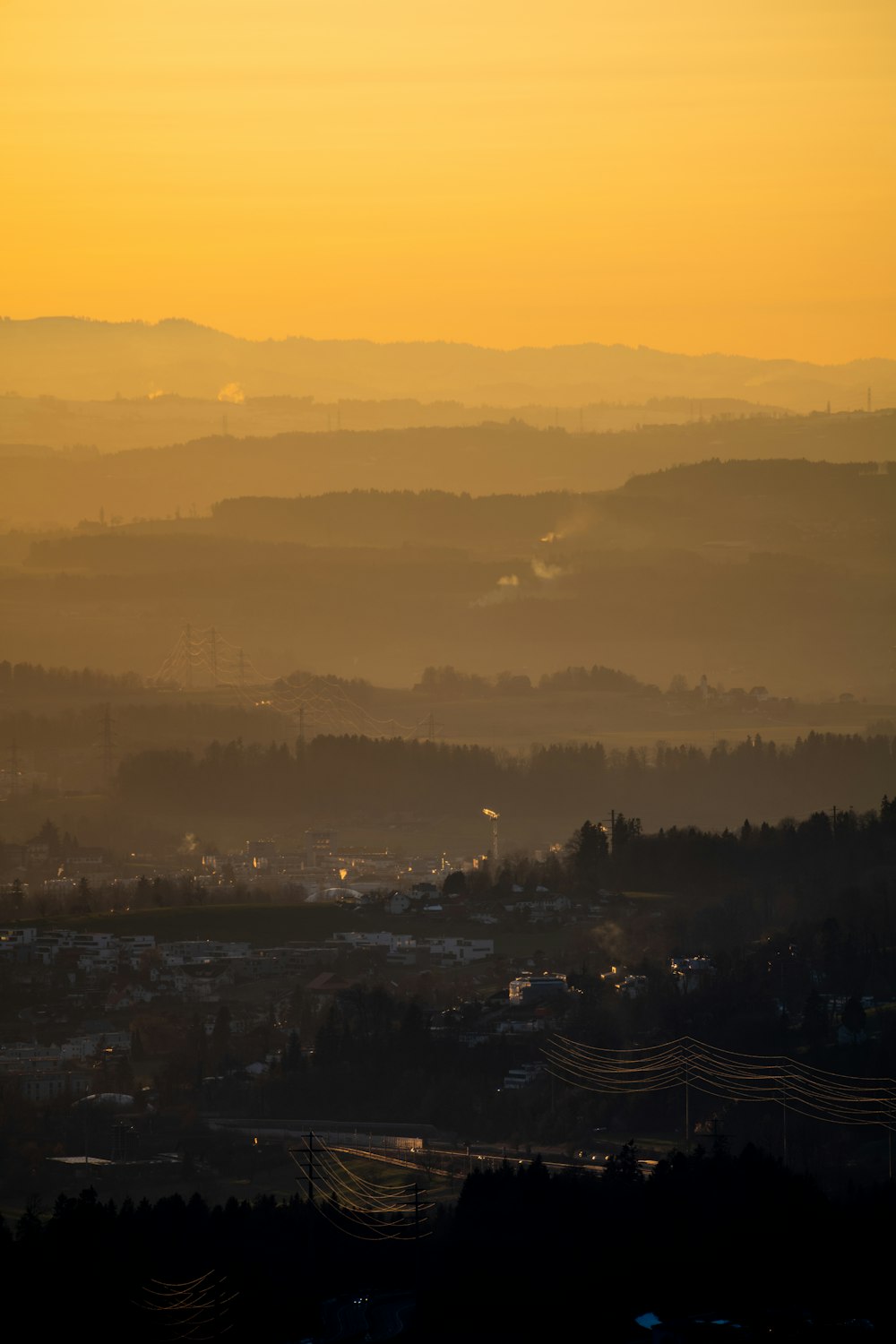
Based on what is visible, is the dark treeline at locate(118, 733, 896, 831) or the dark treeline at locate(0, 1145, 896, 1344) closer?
the dark treeline at locate(0, 1145, 896, 1344)

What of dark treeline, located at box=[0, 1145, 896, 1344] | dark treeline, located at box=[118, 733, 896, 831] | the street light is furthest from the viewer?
dark treeline, located at box=[118, 733, 896, 831]

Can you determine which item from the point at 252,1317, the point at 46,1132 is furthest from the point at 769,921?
the point at 252,1317

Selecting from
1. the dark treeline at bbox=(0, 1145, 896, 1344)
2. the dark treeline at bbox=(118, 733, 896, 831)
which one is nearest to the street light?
the dark treeline at bbox=(118, 733, 896, 831)

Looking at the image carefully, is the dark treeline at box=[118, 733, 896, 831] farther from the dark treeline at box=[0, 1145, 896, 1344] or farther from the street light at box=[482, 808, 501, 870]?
the dark treeline at box=[0, 1145, 896, 1344]

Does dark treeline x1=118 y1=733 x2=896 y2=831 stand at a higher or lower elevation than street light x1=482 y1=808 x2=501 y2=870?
Result: higher

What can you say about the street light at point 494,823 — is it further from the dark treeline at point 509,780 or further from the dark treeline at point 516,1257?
the dark treeline at point 516,1257

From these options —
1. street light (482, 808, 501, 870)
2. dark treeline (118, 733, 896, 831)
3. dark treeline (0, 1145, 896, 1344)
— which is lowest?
dark treeline (0, 1145, 896, 1344)

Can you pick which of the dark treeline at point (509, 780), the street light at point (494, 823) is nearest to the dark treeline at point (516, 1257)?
the street light at point (494, 823)
